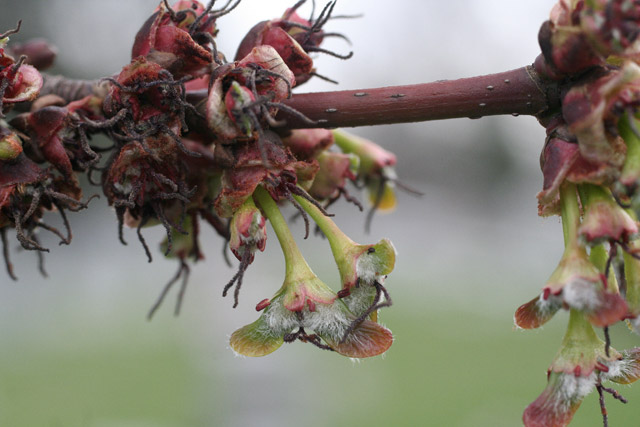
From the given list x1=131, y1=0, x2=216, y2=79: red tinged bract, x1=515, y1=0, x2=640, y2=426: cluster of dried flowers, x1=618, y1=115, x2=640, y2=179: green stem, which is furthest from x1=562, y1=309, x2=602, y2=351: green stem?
x1=131, y1=0, x2=216, y2=79: red tinged bract

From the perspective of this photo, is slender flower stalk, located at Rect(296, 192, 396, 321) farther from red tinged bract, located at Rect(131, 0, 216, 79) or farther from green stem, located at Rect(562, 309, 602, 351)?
red tinged bract, located at Rect(131, 0, 216, 79)

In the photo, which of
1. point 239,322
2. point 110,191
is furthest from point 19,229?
point 239,322

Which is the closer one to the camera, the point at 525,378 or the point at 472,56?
the point at 525,378

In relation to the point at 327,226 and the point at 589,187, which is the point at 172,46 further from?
the point at 589,187

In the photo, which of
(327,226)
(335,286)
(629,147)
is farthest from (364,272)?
(335,286)

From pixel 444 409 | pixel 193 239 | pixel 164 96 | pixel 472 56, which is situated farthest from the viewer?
pixel 472 56

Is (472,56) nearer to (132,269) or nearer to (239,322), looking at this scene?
(132,269)
